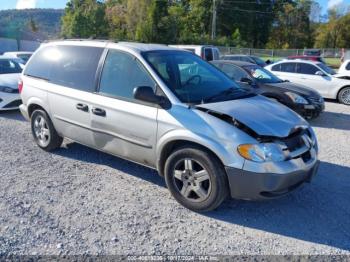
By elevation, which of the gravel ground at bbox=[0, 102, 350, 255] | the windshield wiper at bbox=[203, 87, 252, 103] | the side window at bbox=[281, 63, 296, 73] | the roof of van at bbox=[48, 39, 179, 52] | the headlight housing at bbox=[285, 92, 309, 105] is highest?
the roof of van at bbox=[48, 39, 179, 52]

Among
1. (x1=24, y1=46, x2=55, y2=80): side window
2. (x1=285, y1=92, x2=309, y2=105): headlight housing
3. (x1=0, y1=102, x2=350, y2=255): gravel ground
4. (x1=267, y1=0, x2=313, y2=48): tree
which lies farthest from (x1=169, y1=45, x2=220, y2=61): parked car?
(x1=267, y1=0, x2=313, y2=48): tree

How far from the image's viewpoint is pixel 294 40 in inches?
2687

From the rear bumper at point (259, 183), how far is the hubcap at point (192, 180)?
30 centimetres

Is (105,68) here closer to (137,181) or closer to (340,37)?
(137,181)

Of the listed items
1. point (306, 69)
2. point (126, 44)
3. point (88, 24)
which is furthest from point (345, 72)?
point (88, 24)

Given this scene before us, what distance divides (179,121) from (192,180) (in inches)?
26.5

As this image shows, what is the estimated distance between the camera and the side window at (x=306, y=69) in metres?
12.0

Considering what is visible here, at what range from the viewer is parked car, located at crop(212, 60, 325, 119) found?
27.3 ft

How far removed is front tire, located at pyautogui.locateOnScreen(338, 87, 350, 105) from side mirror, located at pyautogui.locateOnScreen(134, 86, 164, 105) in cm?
971

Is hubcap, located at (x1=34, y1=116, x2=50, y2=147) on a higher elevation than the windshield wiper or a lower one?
lower

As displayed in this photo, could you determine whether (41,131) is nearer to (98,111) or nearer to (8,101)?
(98,111)

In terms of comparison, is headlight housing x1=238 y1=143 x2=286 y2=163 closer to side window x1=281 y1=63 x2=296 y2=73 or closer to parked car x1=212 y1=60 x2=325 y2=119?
parked car x1=212 y1=60 x2=325 y2=119

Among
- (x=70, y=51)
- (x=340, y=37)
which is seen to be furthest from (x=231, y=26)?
(x=70, y=51)

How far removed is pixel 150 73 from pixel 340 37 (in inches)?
2874
